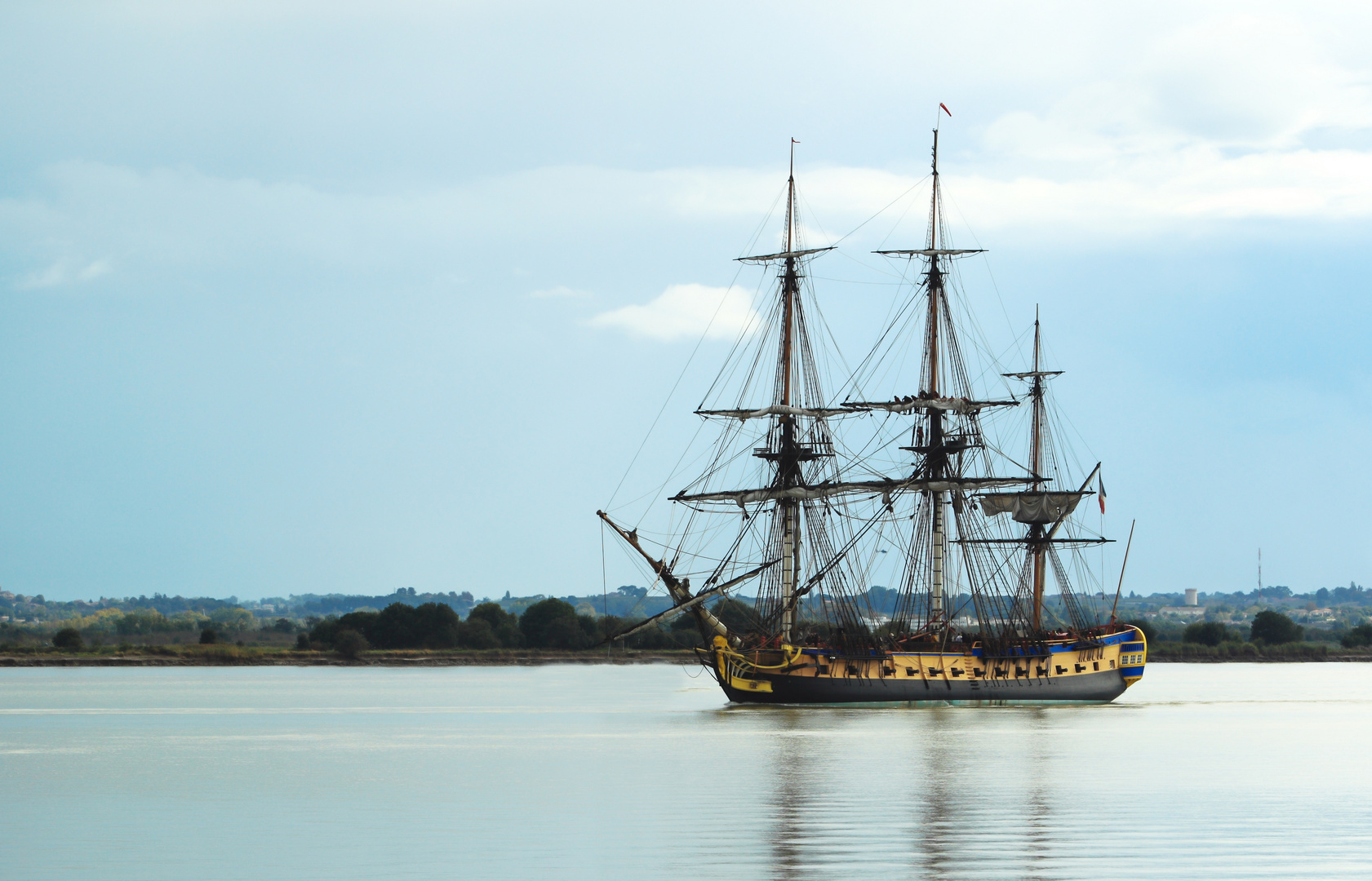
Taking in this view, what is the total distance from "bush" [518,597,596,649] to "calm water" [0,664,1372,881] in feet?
285

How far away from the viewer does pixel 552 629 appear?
182 m

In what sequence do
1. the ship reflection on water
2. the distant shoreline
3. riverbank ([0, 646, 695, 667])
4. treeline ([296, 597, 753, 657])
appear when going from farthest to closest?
treeline ([296, 597, 753, 657]) < riverbank ([0, 646, 695, 667]) < the distant shoreline < the ship reflection on water

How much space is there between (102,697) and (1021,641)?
6310 cm

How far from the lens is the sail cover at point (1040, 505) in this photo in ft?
363

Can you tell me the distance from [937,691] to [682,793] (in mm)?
48397

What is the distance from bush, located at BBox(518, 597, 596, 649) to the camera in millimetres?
182875

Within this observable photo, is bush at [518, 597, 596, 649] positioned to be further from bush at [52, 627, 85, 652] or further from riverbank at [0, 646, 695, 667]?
bush at [52, 627, 85, 652]

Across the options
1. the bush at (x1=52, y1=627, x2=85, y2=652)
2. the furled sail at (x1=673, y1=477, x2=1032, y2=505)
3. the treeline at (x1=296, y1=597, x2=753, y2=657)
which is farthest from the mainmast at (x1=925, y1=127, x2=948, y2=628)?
the bush at (x1=52, y1=627, x2=85, y2=652)

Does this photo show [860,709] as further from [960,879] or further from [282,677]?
[282,677]

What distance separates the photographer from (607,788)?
157ft

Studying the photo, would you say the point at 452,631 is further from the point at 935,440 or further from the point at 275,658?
the point at 935,440

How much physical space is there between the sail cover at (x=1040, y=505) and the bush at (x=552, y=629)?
82096mm

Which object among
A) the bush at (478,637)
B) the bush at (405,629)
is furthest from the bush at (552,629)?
the bush at (405,629)

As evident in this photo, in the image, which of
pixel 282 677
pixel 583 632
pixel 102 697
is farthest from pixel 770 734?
pixel 583 632
